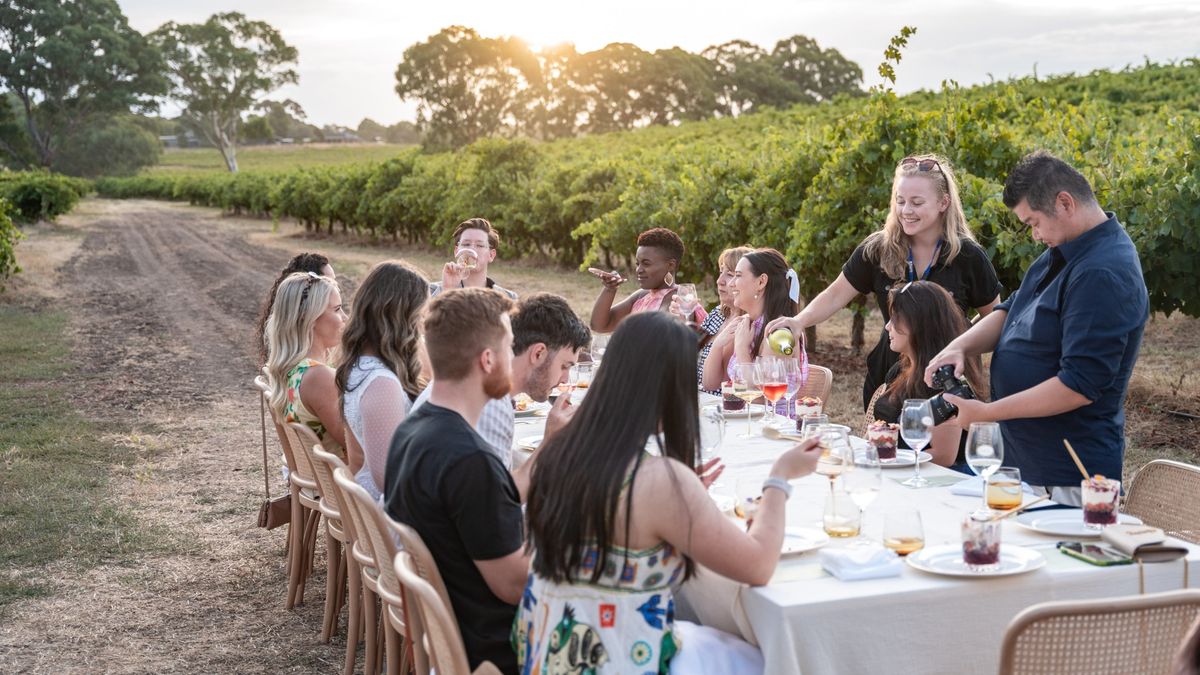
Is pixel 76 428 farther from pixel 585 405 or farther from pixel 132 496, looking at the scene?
pixel 585 405

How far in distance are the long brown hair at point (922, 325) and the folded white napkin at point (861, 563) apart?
5.66 feet

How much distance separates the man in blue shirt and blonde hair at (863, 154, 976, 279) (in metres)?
1.12

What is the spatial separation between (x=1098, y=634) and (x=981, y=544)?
377mm

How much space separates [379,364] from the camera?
166 inches

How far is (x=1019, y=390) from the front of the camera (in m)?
3.99

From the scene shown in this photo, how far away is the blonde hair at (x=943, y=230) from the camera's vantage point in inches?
202

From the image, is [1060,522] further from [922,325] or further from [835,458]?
[922,325]

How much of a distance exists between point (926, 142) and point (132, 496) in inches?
261

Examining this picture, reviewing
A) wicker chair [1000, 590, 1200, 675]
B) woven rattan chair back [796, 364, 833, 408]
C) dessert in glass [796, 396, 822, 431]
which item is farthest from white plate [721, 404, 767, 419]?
wicker chair [1000, 590, 1200, 675]

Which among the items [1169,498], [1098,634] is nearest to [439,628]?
[1098,634]

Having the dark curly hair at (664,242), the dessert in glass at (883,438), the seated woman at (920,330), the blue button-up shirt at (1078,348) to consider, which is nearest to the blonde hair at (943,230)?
the seated woman at (920,330)

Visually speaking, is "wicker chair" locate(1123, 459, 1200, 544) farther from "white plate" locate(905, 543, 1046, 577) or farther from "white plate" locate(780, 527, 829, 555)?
"white plate" locate(780, 527, 829, 555)

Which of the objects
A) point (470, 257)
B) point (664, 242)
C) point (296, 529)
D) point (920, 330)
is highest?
point (664, 242)

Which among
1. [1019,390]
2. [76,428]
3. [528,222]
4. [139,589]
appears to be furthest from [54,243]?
[1019,390]
